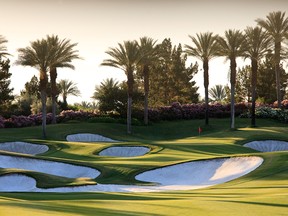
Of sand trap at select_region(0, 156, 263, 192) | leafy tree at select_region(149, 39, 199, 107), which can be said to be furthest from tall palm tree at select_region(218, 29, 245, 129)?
leafy tree at select_region(149, 39, 199, 107)

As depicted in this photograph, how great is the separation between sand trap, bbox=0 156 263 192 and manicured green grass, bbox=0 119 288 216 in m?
0.70

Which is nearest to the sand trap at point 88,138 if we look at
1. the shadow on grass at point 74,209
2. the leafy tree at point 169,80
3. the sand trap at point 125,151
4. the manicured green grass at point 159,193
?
the manicured green grass at point 159,193

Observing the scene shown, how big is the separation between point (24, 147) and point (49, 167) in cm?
1236

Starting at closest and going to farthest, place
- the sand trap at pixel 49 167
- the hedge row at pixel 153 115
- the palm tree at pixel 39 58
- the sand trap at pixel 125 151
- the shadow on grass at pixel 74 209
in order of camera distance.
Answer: the shadow on grass at pixel 74 209, the sand trap at pixel 49 167, the sand trap at pixel 125 151, the palm tree at pixel 39 58, the hedge row at pixel 153 115

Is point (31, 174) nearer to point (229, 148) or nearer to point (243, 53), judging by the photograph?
point (229, 148)

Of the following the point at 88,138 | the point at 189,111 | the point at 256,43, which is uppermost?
the point at 256,43

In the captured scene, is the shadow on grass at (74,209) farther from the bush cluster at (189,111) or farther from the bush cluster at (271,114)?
the bush cluster at (271,114)

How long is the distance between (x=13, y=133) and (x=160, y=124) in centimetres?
1934

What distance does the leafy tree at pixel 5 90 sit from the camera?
6694 cm

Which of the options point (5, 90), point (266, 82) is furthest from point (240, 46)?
point (266, 82)

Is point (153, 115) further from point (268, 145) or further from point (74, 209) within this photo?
point (74, 209)

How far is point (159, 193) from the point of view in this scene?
18453 mm

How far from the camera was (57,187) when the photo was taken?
70.9 feet

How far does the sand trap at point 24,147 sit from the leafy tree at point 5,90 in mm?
26072
